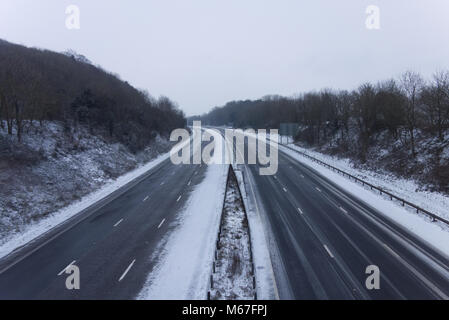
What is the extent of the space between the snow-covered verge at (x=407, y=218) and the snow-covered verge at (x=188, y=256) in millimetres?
11922

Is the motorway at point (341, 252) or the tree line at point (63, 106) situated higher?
the tree line at point (63, 106)

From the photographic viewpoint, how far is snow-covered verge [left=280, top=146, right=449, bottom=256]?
1498 cm

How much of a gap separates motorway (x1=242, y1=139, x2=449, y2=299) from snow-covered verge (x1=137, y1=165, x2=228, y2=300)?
10.6 feet

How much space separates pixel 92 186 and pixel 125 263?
1656 cm

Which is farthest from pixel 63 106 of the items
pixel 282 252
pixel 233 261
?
pixel 282 252

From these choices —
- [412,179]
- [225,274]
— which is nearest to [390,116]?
[412,179]

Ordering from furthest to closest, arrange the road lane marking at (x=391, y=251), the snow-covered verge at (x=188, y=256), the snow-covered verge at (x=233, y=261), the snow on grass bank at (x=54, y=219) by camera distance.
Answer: the snow on grass bank at (x=54, y=219) → the road lane marking at (x=391, y=251) → the snow-covered verge at (x=188, y=256) → the snow-covered verge at (x=233, y=261)

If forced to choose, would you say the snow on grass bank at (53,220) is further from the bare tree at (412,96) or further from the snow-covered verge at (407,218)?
the bare tree at (412,96)

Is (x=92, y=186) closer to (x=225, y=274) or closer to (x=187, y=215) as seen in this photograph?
(x=187, y=215)

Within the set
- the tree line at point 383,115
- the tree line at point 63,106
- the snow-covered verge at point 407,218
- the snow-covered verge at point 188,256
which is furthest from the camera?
the tree line at point 383,115

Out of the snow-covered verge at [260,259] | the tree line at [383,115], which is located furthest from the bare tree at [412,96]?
the snow-covered verge at [260,259]

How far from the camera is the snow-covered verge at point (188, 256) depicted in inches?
426

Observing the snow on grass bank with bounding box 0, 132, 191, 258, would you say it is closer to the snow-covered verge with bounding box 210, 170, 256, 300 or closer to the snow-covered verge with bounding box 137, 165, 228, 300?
the snow-covered verge with bounding box 137, 165, 228, 300
